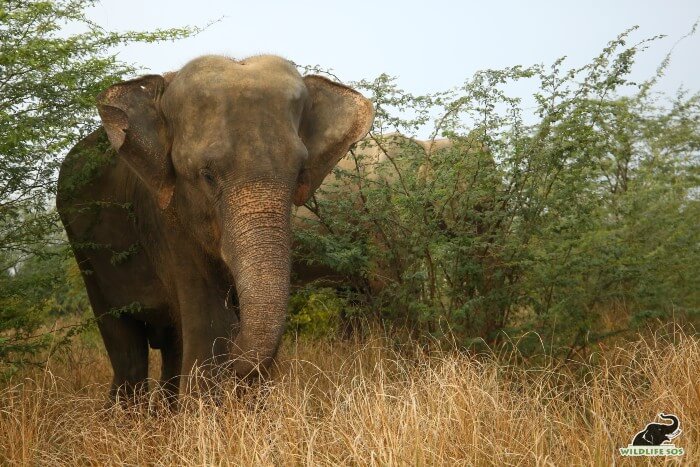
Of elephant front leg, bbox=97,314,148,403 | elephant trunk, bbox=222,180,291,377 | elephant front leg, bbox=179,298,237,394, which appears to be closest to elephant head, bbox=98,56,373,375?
elephant trunk, bbox=222,180,291,377

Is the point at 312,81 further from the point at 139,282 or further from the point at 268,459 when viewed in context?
the point at 268,459

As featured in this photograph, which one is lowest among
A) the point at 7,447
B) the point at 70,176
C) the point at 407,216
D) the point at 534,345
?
the point at 534,345

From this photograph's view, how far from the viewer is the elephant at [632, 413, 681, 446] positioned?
15.3 ft

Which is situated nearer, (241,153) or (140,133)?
(241,153)

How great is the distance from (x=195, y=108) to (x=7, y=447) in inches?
87.3

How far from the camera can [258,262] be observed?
561 cm

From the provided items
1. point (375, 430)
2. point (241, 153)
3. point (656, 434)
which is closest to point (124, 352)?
point (241, 153)

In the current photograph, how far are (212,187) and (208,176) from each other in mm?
69

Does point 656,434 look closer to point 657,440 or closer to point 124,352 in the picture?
point 657,440

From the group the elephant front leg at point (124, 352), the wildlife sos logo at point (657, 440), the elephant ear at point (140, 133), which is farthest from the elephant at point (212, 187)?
the wildlife sos logo at point (657, 440)

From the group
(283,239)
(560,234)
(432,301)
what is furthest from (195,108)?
(560,234)

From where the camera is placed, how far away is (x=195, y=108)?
5965 millimetres

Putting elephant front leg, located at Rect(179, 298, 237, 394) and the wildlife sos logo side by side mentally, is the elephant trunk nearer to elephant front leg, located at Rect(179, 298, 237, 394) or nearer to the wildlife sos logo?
elephant front leg, located at Rect(179, 298, 237, 394)

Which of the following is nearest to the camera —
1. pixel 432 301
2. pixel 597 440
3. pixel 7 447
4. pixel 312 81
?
pixel 597 440
